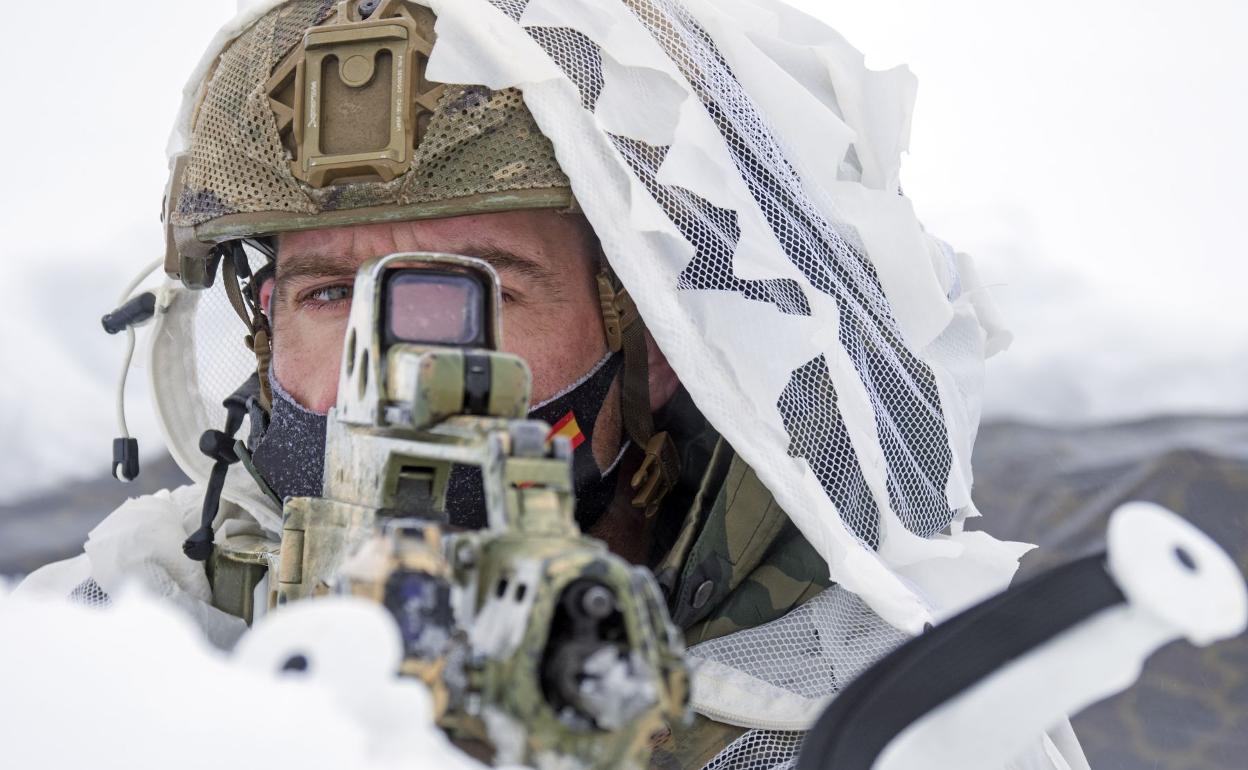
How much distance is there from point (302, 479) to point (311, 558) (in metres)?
0.43

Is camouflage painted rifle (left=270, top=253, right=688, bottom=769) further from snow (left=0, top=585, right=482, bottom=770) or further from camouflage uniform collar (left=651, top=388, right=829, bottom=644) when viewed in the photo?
camouflage uniform collar (left=651, top=388, right=829, bottom=644)

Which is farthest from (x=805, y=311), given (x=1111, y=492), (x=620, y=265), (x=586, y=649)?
(x=1111, y=492)

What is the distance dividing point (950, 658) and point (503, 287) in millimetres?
834

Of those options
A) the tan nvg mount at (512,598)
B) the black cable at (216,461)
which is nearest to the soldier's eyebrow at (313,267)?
the black cable at (216,461)

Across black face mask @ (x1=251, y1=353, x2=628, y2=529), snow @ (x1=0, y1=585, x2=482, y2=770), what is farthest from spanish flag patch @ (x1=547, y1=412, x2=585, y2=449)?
snow @ (x1=0, y1=585, x2=482, y2=770)

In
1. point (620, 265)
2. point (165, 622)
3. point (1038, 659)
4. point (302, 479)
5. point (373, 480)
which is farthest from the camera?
point (302, 479)

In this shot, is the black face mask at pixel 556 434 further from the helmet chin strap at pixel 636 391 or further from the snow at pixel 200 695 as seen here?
the snow at pixel 200 695

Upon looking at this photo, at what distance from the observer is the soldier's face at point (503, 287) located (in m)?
1.37

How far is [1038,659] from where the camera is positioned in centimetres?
66

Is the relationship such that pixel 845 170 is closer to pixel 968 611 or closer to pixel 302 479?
pixel 302 479

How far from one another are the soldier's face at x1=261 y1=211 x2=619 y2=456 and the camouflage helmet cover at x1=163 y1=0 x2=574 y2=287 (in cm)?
6

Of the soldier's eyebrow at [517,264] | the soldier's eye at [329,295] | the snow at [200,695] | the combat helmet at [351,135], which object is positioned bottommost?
the soldier's eye at [329,295]

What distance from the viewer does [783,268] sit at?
4.10ft

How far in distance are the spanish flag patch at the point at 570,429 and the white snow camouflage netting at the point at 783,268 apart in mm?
210
